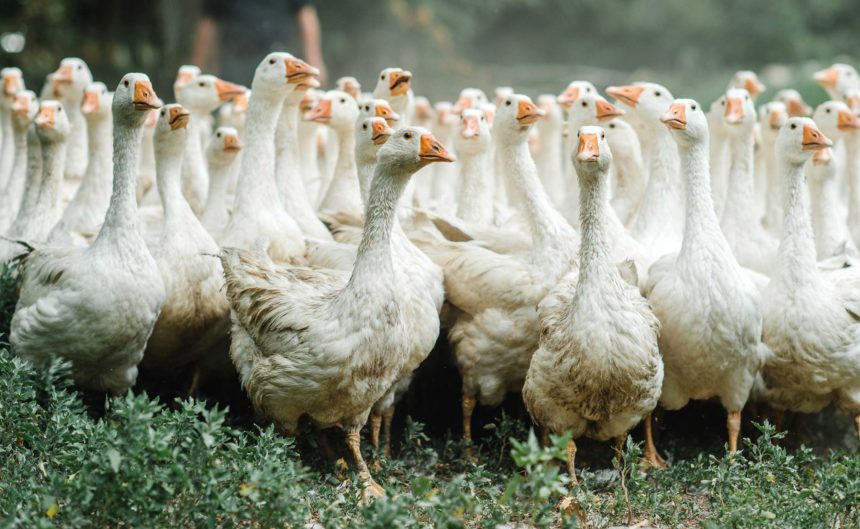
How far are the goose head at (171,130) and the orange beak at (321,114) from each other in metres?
1.33

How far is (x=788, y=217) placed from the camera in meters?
7.14

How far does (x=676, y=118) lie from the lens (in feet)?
22.8

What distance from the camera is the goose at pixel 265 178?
299 inches

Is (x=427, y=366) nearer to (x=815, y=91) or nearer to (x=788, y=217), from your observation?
(x=788, y=217)

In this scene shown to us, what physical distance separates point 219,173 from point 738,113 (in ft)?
11.6

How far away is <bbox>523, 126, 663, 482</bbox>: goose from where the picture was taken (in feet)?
20.1

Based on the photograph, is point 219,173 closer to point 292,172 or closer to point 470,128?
point 292,172

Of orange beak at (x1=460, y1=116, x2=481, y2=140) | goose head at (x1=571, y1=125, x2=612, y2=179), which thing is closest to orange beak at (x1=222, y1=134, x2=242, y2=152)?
orange beak at (x1=460, y1=116, x2=481, y2=140)

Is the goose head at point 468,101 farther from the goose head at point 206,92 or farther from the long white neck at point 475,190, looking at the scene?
the goose head at point 206,92

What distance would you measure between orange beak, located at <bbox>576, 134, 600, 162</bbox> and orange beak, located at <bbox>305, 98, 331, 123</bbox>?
9.39ft

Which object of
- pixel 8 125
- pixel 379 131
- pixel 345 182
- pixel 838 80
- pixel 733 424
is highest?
pixel 838 80

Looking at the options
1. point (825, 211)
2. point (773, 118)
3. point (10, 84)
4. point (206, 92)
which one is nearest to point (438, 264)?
point (206, 92)

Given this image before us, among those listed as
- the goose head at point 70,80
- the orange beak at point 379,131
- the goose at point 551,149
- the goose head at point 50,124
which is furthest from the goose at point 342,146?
the goose head at point 70,80

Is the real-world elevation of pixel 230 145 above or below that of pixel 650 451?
above
